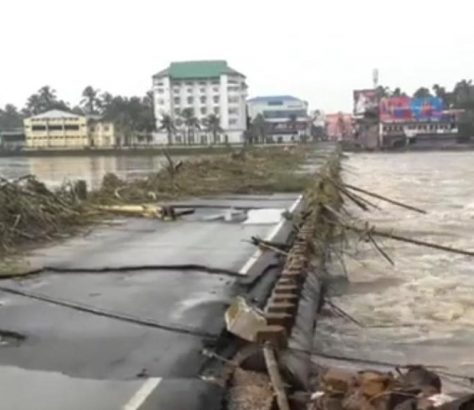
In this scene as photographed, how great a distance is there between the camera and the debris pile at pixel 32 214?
15.6m

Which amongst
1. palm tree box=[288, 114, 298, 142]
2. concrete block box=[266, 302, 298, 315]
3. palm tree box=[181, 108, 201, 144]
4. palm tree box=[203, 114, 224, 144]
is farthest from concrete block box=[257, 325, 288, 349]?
palm tree box=[288, 114, 298, 142]

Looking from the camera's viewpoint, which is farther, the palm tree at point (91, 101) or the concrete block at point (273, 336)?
the palm tree at point (91, 101)

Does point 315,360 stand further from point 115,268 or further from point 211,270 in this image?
point 115,268

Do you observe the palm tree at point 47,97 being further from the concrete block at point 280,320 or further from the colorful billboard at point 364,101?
the concrete block at point 280,320

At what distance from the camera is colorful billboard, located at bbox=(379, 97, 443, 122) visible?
125438 mm

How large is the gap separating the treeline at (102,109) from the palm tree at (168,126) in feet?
6.29

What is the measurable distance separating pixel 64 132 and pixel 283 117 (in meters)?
48.8

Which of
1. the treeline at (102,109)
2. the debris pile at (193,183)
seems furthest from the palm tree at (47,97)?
the debris pile at (193,183)

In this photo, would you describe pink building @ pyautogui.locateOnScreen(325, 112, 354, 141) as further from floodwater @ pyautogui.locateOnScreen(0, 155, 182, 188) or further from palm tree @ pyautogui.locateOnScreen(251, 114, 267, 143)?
floodwater @ pyautogui.locateOnScreen(0, 155, 182, 188)

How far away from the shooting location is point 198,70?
15738cm

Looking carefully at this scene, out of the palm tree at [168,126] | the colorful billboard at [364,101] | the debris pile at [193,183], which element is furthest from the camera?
the palm tree at [168,126]

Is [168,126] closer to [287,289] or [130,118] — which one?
[130,118]

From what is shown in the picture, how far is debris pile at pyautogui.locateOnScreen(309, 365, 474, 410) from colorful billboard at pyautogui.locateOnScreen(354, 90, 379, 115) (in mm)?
131202

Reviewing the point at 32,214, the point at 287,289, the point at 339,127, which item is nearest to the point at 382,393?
the point at 287,289
